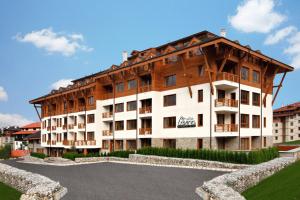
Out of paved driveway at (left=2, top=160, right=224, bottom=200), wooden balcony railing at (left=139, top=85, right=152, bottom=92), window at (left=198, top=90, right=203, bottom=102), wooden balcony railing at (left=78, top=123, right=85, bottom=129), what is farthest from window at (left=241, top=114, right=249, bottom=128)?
wooden balcony railing at (left=78, top=123, right=85, bottom=129)

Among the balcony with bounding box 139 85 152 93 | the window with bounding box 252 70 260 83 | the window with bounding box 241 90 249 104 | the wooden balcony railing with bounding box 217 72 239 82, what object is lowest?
the window with bounding box 241 90 249 104

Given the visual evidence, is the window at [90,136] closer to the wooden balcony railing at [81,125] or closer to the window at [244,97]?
the wooden balcony railing at [81,125]

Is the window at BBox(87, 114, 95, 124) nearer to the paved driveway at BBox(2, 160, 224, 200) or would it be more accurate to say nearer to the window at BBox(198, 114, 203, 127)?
the window at BBox(198, 114, 203, 127)

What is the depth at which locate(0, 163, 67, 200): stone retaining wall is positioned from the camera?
543 inches

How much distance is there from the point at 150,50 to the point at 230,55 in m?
12.3

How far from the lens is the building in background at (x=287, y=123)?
265ft

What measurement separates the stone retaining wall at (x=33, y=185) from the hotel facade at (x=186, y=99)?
755 inches

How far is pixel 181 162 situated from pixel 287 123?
64775 millimetres

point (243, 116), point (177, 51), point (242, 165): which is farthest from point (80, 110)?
point (242, 165)

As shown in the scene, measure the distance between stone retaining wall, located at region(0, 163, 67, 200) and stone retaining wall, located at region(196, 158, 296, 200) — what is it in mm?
7239

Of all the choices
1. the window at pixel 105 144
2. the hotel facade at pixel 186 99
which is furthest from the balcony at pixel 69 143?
the window at pixel 105 144

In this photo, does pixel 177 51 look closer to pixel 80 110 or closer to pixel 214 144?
pixel 214 144

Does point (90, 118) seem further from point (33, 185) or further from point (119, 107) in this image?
point (33, 185)

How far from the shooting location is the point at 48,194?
547 inches
